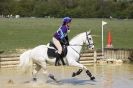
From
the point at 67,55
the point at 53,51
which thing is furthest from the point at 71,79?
Result: the point at 53,51

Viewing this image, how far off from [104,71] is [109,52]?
3892 millimetres

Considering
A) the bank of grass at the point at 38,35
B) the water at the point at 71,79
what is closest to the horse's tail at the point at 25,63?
the water at the point at 71,79

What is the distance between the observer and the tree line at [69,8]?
15900 centimetres

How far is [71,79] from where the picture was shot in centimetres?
1827

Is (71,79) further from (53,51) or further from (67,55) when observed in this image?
(53,51)

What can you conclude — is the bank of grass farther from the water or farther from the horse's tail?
the horse's tail

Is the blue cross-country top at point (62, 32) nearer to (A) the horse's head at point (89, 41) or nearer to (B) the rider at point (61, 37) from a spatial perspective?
(B) the rider at point (61, 37)

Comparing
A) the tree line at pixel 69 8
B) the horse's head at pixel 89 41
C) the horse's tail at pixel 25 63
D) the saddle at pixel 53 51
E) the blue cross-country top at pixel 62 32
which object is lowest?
the horse's tail at pixel 25 63

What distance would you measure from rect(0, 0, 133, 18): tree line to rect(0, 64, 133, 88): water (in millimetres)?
130663

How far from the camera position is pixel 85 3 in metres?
173

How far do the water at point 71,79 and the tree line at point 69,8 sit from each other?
131 m

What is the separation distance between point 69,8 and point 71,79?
156 metres

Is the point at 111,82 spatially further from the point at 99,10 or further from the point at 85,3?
the point at 85,3

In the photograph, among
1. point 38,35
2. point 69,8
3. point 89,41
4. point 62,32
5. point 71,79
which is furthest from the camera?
point 69,8
